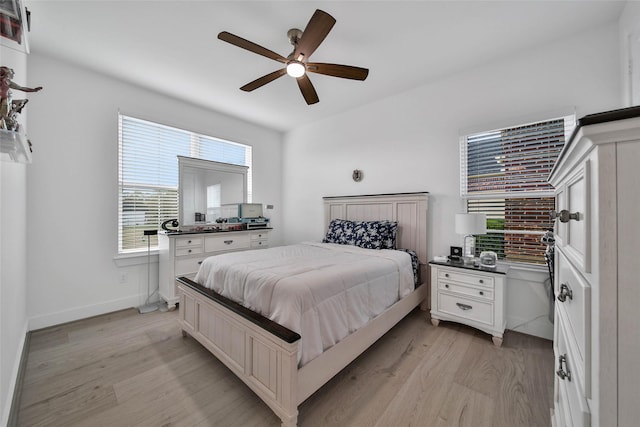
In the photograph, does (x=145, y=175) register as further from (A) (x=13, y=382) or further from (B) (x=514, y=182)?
(B) (x=514, y=182)

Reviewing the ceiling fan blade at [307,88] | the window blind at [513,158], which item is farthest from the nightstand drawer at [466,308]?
the ceiling fan blade at [307,88]

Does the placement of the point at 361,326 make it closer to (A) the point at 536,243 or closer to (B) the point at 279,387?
(B) the point at 279,387

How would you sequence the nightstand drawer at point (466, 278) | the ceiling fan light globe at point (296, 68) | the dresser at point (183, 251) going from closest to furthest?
the ceiling fan light globe at point (296, 68) < the nightstand drawer at point (466, 278) < the dresser at point (183, 251)

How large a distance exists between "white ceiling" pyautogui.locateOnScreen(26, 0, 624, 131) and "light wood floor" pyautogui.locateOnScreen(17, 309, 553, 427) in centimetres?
285

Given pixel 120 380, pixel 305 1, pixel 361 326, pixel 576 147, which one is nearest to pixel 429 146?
pixel 305 1

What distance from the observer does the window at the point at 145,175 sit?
10.3ft

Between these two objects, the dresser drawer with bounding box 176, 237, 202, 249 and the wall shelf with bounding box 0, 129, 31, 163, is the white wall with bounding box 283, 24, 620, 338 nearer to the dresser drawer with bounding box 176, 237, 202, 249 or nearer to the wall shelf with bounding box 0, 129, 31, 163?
the dresser drawer with bounding box 176, 237, 202, 249

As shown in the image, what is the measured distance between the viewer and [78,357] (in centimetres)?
209

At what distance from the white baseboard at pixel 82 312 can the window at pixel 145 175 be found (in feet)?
2.04

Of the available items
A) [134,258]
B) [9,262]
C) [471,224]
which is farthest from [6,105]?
[471,224]

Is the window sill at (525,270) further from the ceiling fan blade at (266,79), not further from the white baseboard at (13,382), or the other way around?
the white baseboard at (13,382)

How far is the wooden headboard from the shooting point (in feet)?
10.1

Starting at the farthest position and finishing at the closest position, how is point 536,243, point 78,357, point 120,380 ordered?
point 536,243 → point 78,357 → point 120,380

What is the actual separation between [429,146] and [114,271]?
4.21 meters
